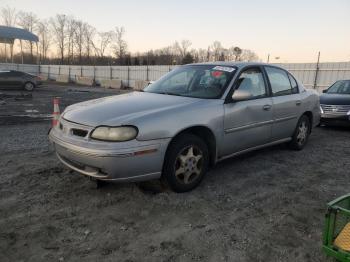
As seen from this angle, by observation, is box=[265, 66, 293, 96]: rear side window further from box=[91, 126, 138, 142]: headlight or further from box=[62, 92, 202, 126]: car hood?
box=[91, 126, 138, 142]: headlight

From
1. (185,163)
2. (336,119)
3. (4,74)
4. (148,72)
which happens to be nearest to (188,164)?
(185,163)

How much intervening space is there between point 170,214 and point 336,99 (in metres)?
6.80

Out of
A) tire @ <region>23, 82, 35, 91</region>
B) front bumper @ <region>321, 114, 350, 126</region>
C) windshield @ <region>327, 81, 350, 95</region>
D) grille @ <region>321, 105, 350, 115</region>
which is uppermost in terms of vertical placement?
windshield @ <region>327, 81, 350, 95</region>

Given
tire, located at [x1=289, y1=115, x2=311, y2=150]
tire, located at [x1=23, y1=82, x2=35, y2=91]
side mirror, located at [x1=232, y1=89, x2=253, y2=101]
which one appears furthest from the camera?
tire, located at [x1=23, y1=82, x2=35, y2=91]

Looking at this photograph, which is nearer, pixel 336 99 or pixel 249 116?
pixel 249 116

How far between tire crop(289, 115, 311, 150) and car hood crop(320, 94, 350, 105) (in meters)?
2.74

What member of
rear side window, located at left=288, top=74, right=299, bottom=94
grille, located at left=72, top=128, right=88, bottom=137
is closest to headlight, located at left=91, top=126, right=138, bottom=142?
grille, located at left=72, top=128, right=88, bottom=137

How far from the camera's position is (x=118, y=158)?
3.30m

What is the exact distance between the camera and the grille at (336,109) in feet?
27.0

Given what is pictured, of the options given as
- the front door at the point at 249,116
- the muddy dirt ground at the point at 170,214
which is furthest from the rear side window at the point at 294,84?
the muddy dirt ground at the point at 170,214

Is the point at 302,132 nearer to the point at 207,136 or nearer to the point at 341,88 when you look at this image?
the point at 207,136

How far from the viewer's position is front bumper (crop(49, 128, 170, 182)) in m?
3.32

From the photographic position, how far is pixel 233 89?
14.4 ft

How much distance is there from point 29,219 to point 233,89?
112 inches
